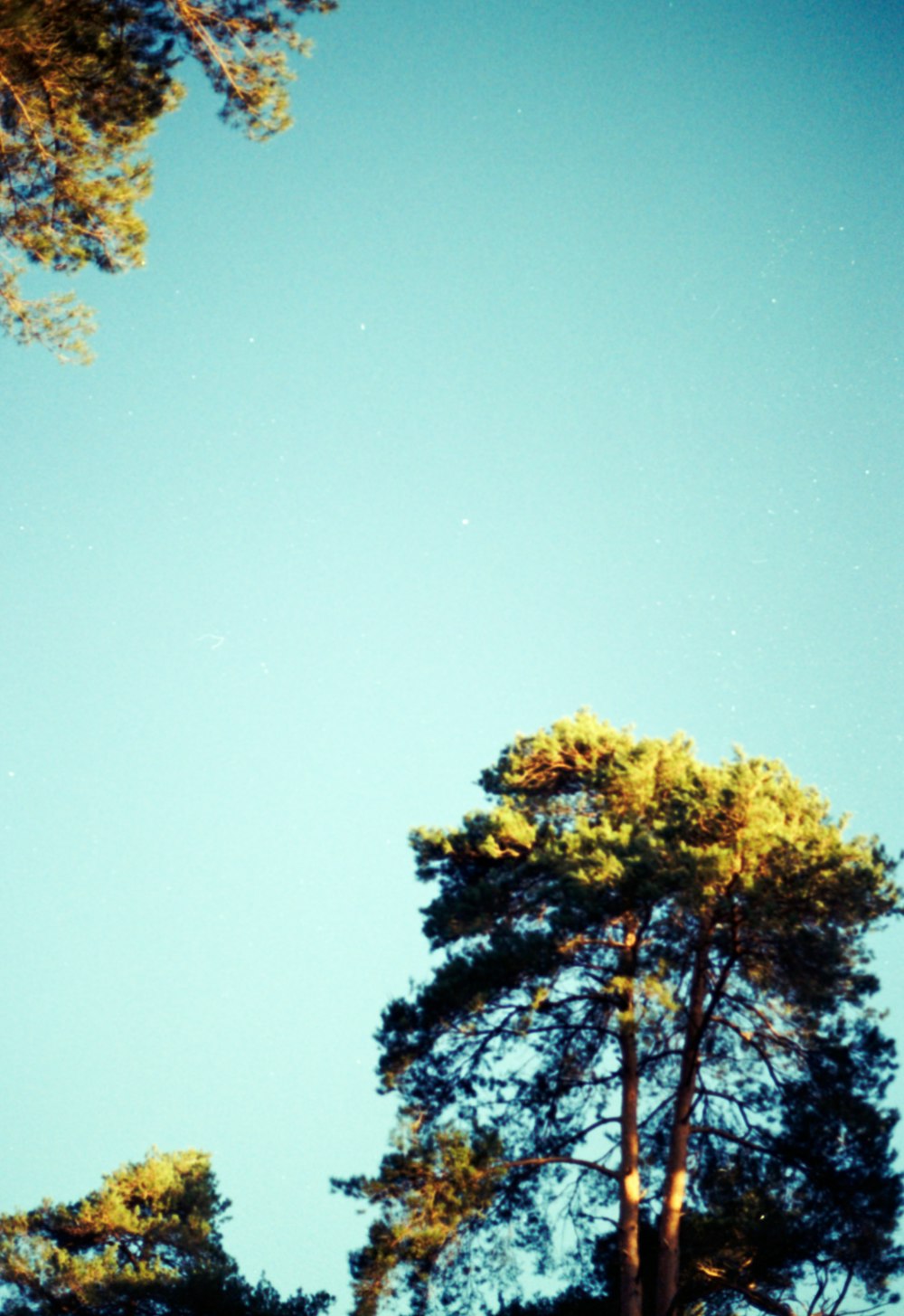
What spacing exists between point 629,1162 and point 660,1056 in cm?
134

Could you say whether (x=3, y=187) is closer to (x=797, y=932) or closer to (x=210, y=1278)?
(x=797, y=932)

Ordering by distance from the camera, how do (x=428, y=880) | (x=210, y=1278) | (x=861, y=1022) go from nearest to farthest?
(x=861, y=1022) → (x=428, y=880) → (x=210, y=1278)

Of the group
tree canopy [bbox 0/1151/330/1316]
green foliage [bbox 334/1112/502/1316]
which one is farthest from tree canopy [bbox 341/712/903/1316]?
tree canopy [bbox 0/1151/330/1316]

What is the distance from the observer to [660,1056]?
12055mm

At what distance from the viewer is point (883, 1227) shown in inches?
417

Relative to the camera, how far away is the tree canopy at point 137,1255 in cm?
1555

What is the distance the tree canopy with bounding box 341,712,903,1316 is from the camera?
34.8 ft

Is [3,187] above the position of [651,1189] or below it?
above

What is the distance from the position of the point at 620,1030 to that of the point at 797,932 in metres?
2.68

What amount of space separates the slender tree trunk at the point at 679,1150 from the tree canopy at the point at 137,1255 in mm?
7361

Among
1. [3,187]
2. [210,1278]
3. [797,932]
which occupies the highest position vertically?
[3,187]

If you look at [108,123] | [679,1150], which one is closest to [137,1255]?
[679,1150]

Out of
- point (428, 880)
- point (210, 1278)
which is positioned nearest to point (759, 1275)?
point (428, 880)

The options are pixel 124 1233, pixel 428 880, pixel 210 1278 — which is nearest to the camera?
pixel 428 880
